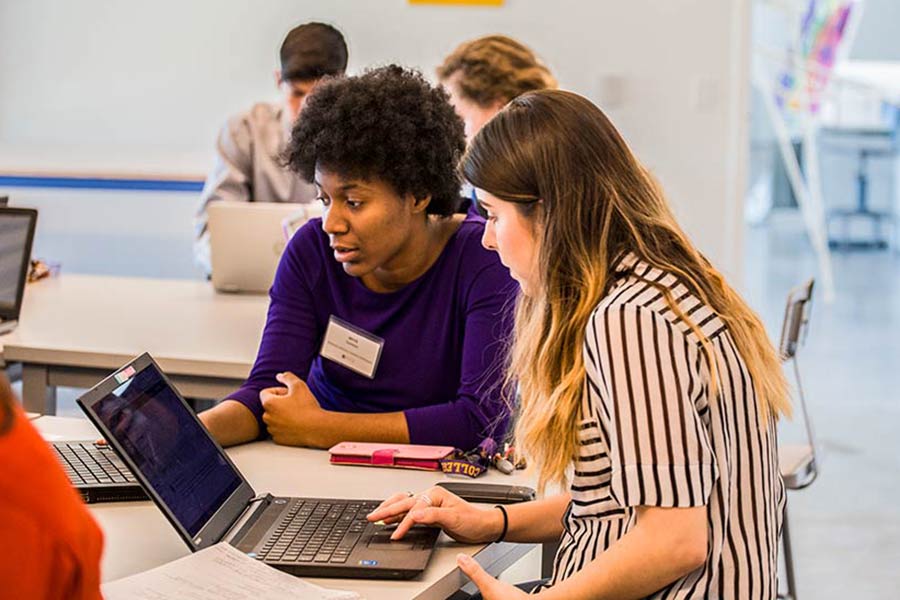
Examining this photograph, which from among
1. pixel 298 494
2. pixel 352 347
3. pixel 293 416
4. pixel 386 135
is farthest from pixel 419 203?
pixel 298 494

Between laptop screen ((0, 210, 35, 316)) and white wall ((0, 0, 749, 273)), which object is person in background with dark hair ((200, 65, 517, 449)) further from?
white wall ((0, 0, 749, 273))

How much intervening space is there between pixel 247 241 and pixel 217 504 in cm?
184

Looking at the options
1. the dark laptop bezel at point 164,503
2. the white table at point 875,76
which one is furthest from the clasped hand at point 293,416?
the white table at point 875,76

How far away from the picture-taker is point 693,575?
4.54 feet

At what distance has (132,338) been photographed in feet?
9.40

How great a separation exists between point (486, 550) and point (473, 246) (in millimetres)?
698

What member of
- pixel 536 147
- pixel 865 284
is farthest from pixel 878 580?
pixel 865 284

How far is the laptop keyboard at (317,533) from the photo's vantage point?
148cm

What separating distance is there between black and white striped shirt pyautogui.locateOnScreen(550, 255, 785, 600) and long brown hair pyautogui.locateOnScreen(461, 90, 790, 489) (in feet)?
0.09

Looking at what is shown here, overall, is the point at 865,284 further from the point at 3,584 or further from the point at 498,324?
the point at 3,584

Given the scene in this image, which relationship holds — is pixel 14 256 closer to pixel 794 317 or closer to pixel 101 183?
pixel 794 317

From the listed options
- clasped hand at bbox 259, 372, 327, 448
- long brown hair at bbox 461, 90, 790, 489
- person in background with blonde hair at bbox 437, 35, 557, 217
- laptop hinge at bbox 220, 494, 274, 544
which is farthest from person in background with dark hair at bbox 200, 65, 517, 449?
person in background with blonde hair at bbox 437, 35, 557, 217

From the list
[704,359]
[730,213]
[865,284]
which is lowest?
[865,284]

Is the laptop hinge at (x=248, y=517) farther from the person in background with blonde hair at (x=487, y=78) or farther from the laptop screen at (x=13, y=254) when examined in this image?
the person in background with blonde hair at (x=487, y=78)
